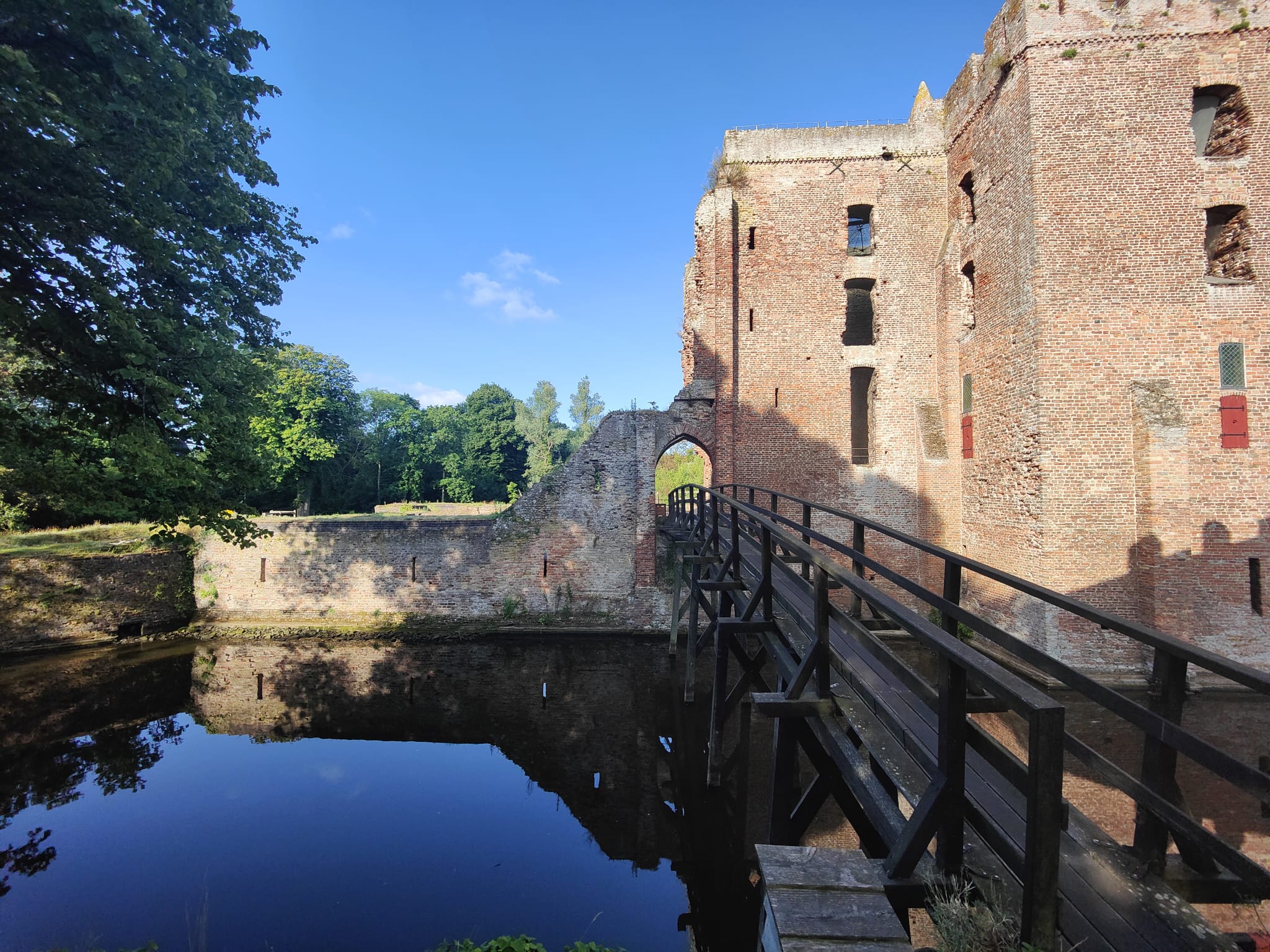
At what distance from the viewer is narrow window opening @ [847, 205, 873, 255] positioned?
12.4m

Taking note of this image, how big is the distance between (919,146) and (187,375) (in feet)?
45.0

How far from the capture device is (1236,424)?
27.8ft

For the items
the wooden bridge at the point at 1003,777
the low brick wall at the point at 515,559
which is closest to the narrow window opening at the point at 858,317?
the low brick wall at the point at 515,559

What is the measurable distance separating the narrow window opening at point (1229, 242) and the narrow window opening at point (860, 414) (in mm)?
5426

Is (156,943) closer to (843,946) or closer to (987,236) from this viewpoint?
(843,946)

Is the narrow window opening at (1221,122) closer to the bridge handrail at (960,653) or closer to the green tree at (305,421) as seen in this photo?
the bridge handrail at (960,653)

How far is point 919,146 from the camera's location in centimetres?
1205

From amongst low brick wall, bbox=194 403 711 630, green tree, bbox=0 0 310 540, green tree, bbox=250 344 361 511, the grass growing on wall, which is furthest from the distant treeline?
green tree, bbox=0 0 310 540

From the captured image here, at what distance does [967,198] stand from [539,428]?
94.9ft

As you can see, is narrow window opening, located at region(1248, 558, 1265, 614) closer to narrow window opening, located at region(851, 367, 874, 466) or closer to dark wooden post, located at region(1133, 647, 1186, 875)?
narrow window opening, located at region(851, 367, 874, 466)

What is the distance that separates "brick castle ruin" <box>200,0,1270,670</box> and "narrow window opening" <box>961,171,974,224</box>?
0.04 metres

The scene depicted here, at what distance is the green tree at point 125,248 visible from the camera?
5047 mm

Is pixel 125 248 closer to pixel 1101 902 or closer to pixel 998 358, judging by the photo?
pixel 1101 902

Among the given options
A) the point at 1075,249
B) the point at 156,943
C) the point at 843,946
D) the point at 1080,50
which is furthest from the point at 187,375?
the point at 1080,50
